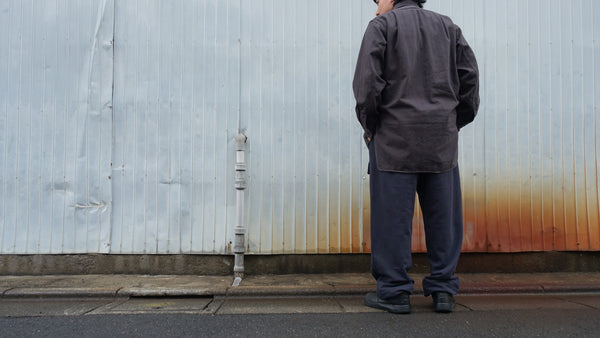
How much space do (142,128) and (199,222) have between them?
980 mm

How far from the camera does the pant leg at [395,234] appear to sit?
228 centimetres

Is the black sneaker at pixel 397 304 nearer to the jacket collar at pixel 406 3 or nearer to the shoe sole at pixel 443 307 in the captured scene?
the shoe sole at pixel 443 307

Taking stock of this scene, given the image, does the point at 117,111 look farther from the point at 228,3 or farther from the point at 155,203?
the point at 228,3

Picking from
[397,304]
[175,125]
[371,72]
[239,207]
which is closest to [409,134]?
[371,72]

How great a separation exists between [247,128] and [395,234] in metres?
1.71

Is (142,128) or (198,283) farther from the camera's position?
(142,128)

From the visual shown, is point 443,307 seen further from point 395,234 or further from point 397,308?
point 395,234

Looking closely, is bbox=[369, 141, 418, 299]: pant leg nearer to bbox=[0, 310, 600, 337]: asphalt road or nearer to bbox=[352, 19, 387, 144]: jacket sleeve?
bbox=[0, 310, 600, 337]: asphalt road

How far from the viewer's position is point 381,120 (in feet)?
7.75

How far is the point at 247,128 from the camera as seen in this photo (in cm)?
340

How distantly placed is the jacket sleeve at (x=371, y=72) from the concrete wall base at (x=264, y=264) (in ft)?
5.22

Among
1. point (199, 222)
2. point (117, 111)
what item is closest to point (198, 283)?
point (199, 222)

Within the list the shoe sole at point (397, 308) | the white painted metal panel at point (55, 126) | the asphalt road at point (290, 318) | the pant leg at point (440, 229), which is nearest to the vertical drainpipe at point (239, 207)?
the asphalt road at point (290, 318)

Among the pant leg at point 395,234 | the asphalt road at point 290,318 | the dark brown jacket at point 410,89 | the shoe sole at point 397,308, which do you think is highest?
the dark brown jacket at point 410,89
